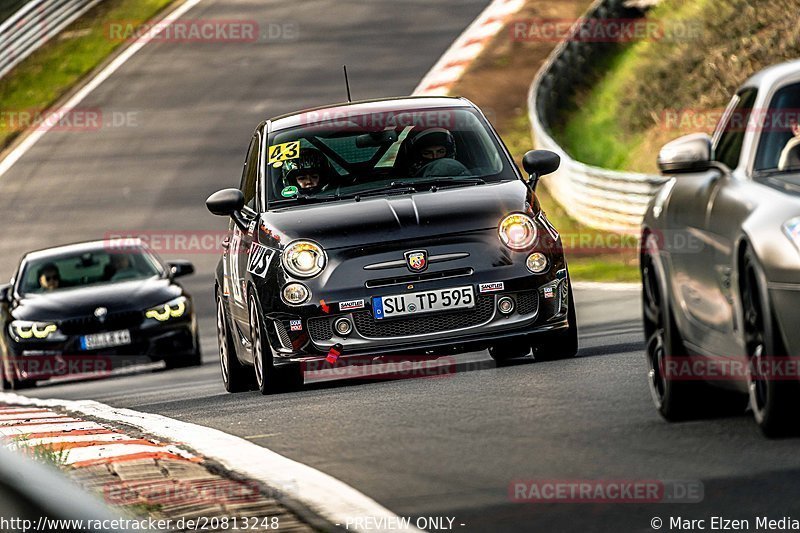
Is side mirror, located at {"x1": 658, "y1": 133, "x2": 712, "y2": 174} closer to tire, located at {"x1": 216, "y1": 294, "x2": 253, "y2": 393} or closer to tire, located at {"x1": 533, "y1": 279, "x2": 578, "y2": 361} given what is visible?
tire, located at {"x1": 533, "y1": 279, "x2": 578, "y2": 361}

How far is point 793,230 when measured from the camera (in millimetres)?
6879

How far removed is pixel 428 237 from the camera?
35.9 feet

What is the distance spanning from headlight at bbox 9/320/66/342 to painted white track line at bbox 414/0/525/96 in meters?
17.5

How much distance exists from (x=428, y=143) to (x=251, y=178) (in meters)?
1.32

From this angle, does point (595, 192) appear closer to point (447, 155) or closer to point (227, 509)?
point (447, 155)

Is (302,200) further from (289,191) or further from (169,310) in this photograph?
(169,310)

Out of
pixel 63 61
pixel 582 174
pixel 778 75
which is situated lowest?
pixel 63 61

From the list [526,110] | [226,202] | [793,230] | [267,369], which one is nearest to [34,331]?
[226,202]

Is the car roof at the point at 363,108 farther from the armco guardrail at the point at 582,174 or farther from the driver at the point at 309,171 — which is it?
the armco guardrail at the point at 582,174

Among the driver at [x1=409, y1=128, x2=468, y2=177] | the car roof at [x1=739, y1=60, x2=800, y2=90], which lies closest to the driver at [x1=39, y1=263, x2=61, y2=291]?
the driver at [x1=409, y1=128, x2=468, y2=177]

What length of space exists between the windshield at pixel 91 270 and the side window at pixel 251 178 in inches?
224

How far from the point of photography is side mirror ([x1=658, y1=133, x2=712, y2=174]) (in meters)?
7.67

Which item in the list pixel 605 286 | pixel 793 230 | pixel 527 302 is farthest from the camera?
pixel 605 286

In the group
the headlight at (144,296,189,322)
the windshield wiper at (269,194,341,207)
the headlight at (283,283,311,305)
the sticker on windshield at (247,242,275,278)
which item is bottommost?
the headlight at (144,296,189,322)
